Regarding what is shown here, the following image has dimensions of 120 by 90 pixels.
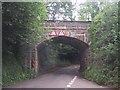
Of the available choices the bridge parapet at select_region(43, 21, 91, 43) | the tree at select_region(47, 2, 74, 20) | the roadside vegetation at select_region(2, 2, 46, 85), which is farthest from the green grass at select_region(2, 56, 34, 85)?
the tree at select_region(47, 2, 74, 20)

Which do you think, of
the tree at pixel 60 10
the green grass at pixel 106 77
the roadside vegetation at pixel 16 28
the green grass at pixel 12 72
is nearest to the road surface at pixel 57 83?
the green grass at pixel 106 77

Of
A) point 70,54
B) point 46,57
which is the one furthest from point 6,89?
point 70,54

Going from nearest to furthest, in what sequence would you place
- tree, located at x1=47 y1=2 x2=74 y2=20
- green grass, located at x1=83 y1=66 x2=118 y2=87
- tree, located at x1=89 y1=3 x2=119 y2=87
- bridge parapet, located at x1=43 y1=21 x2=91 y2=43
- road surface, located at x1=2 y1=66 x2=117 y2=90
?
1. road surface, located at x1=2 y1=66 x2=117 y2=90
2. green grass, located at x1=83 y1=66 x2=118 y2=87
3. tree, located at x1=89 y1=3 x2=119 y2=87
4. bridge parapet, located at x1=43 y1=21 x2=91 y2=43
5. tree, located at x1=47 y1=2 x2=74 y2=20

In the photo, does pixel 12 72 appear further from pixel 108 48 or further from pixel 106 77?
pixel 108 48

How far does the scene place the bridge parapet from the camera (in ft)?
64.7

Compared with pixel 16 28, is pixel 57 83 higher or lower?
lower

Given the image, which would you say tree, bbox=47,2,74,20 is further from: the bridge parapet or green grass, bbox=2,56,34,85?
green grass, bbox=2,56,34,85

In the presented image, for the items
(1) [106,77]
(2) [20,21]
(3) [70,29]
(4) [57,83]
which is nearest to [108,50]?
(1) [106,77]

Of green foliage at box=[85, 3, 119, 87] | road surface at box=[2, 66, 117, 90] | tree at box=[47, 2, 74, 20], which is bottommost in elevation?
road surface at box=[2, 66, 117, 90]

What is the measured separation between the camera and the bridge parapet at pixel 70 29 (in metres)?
19.7

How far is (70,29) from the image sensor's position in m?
20.0

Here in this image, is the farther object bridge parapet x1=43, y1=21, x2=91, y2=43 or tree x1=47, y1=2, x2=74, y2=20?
tree x1=47, y1=2, x2=74, y2=20

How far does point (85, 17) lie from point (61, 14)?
16.7 feet

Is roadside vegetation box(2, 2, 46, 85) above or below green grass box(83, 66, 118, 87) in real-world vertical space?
above
